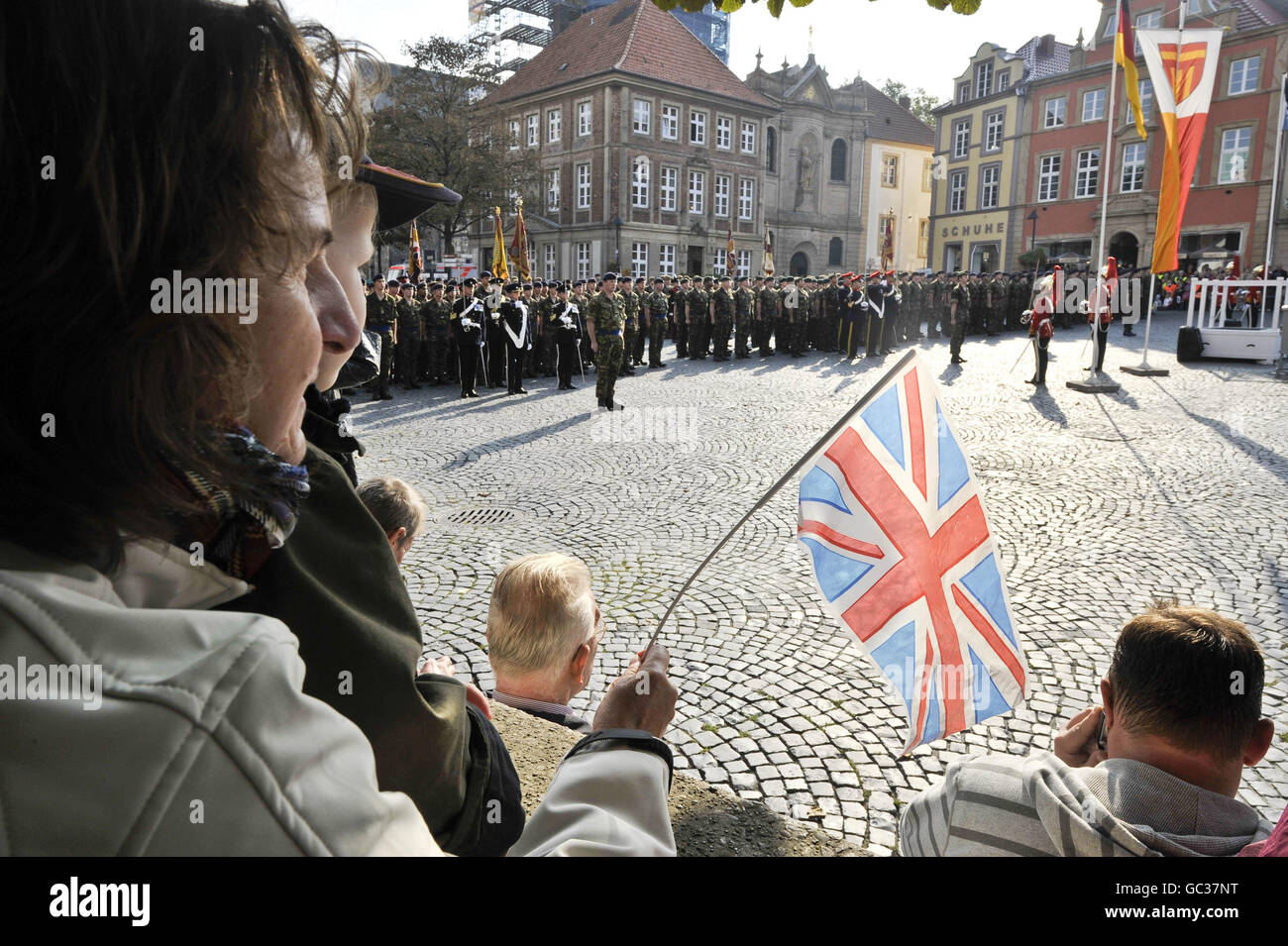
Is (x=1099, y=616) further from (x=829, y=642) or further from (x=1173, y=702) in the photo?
(x=1173, y=702)

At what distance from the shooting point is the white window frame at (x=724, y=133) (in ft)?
155

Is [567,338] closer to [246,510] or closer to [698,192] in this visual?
[246,510]

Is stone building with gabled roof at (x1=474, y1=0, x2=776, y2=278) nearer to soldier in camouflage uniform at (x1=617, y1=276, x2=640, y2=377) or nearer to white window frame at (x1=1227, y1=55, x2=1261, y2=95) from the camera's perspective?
white window frame at (x1=1227, y1=55, x2=1261, y2=95)

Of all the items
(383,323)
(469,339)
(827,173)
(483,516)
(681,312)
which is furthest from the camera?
(827,173)

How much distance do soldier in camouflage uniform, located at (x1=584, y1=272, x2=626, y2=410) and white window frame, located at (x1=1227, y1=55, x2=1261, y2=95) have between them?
37555mm

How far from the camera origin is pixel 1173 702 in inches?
64.2

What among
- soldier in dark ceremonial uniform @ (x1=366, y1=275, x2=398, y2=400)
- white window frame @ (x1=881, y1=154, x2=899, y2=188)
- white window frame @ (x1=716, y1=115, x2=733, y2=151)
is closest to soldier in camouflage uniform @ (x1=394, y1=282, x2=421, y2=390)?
soldier in dark ceremonial uniform @ (x1=366, y1=275, x2=398, y2=400)

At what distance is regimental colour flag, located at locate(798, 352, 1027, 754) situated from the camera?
2.22 metres

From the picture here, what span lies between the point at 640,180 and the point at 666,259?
4.24 m

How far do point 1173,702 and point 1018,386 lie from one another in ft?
47.9

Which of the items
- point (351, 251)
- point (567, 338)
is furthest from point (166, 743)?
point (567, 338)

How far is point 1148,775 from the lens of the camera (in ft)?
5.14

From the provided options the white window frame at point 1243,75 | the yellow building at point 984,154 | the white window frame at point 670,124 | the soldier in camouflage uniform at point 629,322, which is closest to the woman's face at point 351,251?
the soldier in camouflage uniform at point 629,322
